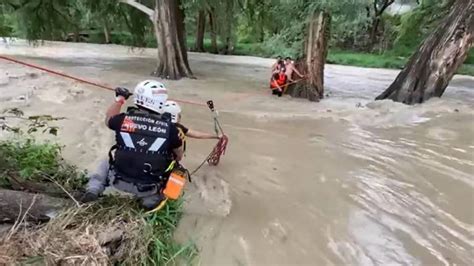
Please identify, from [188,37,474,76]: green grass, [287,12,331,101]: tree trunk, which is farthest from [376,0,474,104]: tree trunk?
[188,37,474,76]: green grass

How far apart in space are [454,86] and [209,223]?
47.3 feet

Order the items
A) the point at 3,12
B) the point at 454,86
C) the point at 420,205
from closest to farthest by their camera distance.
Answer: the point at 420,205, the point at 454,86, the point at 3,12

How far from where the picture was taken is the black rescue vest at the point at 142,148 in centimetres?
400

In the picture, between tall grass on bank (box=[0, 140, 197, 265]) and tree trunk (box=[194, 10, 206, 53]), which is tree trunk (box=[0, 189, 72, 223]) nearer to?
tall grass on bank (box=[0, 140, 197, 265])

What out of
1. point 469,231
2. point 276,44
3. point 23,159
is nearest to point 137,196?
point 23,159

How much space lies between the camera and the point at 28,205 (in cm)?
364

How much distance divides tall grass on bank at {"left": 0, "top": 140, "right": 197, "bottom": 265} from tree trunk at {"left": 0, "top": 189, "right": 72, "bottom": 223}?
79mm

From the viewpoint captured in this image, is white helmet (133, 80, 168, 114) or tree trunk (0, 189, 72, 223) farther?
white helmet (133, 80, 168, 114)

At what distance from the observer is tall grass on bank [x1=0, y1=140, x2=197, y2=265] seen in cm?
332

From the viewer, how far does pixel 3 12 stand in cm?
2077

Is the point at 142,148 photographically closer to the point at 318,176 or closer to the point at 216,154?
the point at 216,154

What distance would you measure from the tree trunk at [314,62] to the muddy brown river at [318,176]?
1.25 ft

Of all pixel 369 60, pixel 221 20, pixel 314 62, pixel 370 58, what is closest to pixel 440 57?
pixel 314 62

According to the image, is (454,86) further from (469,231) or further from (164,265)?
(164,265)
